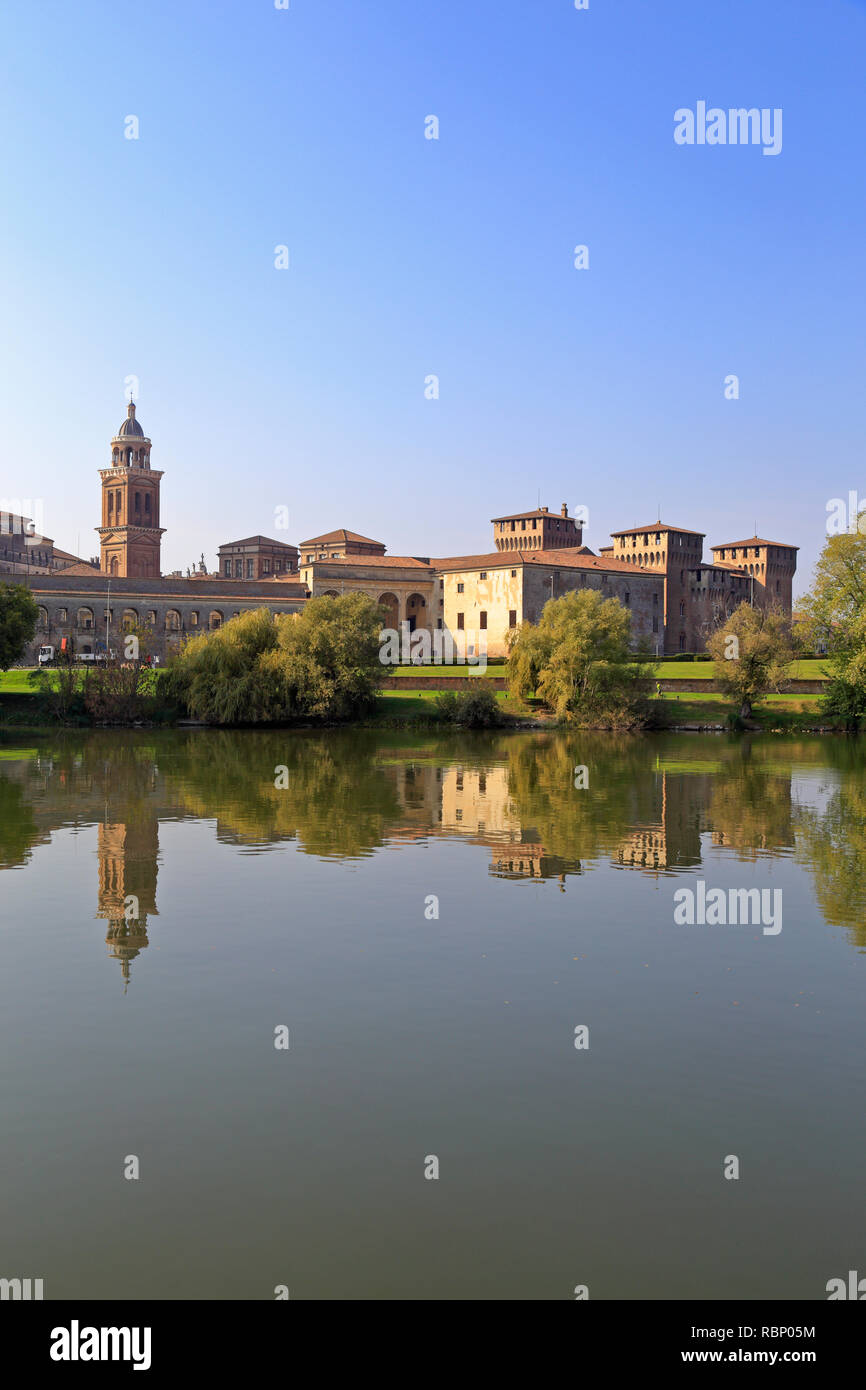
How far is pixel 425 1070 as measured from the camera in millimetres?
8344

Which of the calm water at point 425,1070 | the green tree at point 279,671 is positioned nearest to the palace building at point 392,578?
the green tree at point 279,671

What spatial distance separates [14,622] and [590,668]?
68.7 ft

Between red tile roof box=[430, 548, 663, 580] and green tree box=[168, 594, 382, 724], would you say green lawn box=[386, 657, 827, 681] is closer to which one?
green tree box=[168, 594, 382, 724]

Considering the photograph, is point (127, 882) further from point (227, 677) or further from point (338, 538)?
point (338, 538)

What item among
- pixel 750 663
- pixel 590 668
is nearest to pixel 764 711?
pixel 750 663

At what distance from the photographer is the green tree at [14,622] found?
4150 centimetres

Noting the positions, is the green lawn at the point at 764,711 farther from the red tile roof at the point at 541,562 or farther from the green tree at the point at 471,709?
the red tile roof at the point at 541,562

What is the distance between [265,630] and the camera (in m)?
44.1

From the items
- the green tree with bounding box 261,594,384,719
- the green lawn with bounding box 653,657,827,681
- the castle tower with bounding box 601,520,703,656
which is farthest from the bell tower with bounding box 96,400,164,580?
the green tree with bounding box 261,594,384,719

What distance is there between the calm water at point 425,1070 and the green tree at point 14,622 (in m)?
25.5

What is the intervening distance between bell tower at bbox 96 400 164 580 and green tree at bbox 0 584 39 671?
4587 centimetres

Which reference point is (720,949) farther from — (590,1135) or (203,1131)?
(203,1131)
